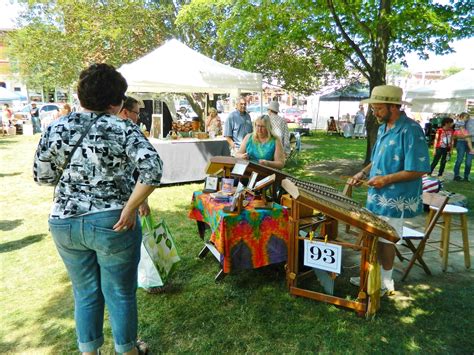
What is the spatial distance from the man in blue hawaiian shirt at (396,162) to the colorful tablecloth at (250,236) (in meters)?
0.78

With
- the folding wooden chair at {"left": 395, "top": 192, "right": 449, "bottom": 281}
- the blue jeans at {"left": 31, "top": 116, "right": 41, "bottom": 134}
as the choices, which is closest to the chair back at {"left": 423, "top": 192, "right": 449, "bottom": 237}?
the folding wooden chair at {"left": 395, "top": 192, "right": 449, "bottom": 281}

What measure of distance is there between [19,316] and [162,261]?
111 centimetres

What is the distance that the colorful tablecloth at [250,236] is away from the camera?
2861 mm

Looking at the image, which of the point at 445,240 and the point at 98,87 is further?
the point at 445,240

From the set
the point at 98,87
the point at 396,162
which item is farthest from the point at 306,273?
the point at 98,87

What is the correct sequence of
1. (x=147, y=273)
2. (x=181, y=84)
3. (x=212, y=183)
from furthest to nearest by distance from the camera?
(x=181, y=84) → (x=212, y=183) → (x=147, y=273)

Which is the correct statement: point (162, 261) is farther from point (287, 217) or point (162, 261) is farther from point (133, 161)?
point (133, 161)

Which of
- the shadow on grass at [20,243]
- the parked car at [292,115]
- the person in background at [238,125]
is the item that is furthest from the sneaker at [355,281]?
the parked car at [292,115]

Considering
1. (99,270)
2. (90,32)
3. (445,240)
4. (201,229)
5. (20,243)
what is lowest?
(20,243)

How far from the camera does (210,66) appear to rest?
7461 millimetres

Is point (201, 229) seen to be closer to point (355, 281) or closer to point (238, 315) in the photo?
point (238, 315)

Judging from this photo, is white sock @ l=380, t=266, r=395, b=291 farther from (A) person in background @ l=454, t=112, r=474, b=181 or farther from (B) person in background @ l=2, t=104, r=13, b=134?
(B) person in background @ l=2, t=104, r=13, b=134

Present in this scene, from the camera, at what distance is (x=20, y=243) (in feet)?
13.5

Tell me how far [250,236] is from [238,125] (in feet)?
12.5
